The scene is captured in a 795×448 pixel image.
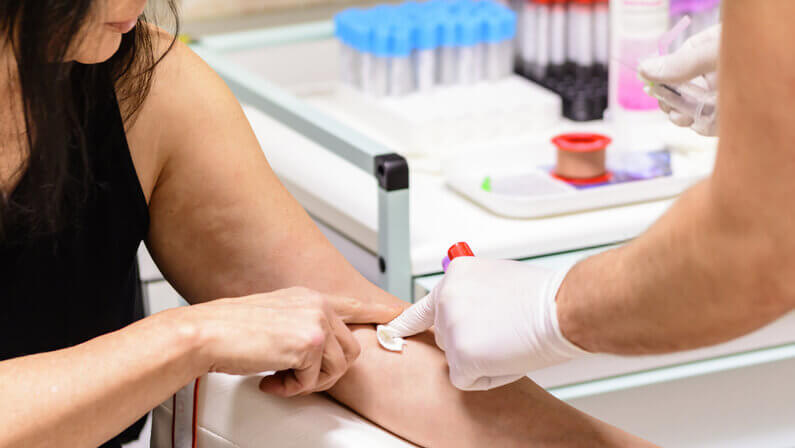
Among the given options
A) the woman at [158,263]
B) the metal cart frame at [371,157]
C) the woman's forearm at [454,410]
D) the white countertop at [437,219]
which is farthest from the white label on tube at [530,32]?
the woman's forearm at [454,410]

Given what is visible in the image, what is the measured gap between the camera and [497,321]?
Answer: 1.05 metres

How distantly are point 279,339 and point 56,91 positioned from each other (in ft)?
1.15

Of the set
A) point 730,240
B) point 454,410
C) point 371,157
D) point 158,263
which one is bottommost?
point 454,410

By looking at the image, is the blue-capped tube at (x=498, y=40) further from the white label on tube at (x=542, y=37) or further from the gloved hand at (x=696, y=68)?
the gloved hand at (x=696, y=68)

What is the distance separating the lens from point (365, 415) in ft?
4.08

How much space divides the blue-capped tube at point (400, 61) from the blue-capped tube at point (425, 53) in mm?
14

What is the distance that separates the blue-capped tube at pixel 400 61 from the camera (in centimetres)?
198

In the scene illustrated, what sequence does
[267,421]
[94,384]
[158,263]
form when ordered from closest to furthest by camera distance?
[94,384]
[267,421]
[158,263]

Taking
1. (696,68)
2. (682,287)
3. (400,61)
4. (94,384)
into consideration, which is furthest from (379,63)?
(682,287)

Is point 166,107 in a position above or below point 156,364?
above

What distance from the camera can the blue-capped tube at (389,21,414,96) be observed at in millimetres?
1982

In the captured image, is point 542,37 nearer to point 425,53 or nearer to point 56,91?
point 425,53

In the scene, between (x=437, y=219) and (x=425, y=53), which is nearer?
(x=437, y=219)

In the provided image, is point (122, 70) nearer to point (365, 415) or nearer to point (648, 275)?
point (365, 415)
